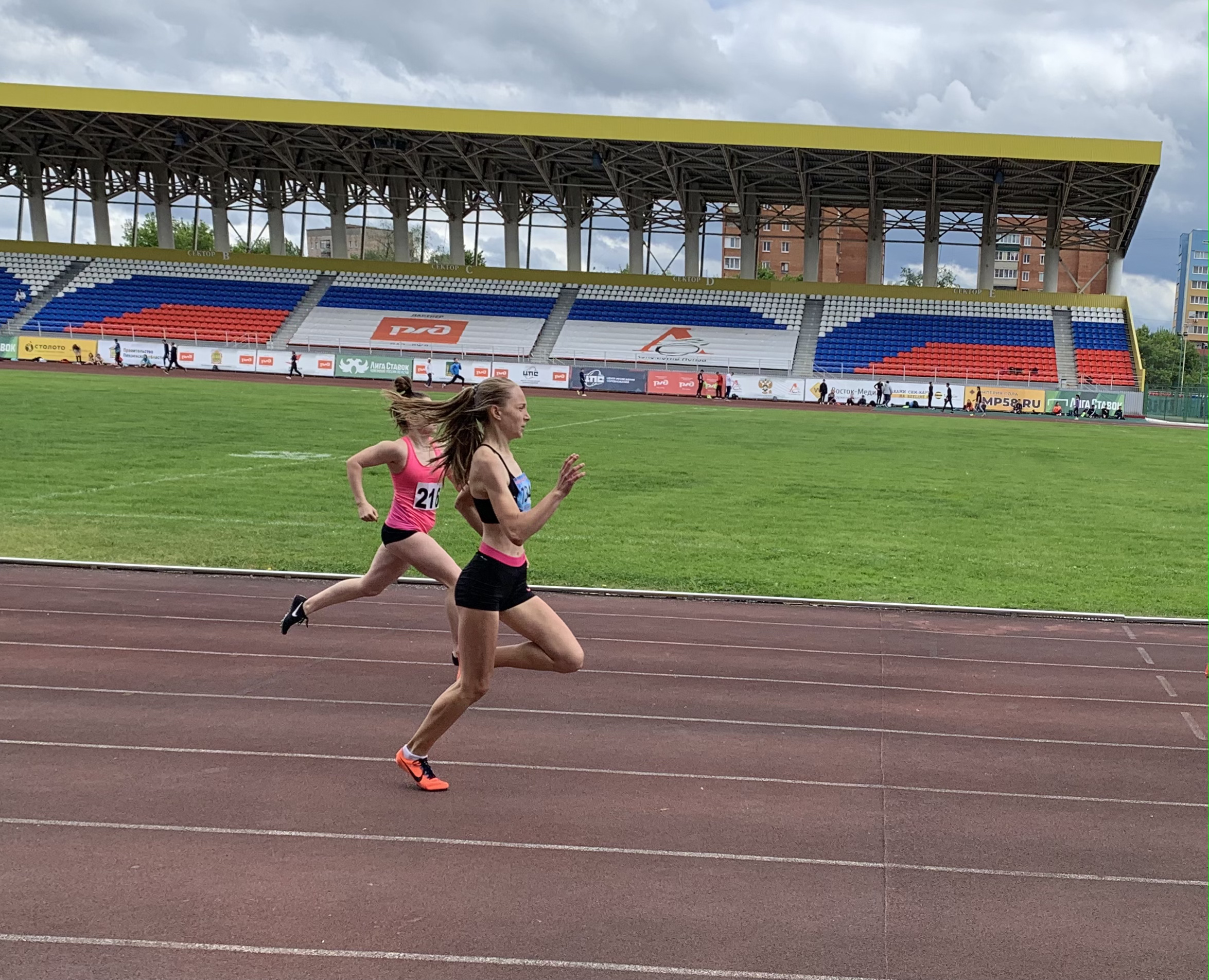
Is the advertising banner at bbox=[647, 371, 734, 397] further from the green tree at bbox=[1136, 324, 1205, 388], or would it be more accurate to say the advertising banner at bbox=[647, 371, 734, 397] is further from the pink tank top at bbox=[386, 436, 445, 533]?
the green tree at bbox=[1136, 324, 1205, 388]

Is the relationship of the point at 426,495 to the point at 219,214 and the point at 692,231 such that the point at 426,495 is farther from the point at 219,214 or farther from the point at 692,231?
the point at 219,214

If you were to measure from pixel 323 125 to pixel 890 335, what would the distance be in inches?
1071

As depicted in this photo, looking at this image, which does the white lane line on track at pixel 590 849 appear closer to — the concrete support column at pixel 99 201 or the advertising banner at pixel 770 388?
the advertising banner at pixel 770 388

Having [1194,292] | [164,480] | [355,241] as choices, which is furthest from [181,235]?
[1194,292]

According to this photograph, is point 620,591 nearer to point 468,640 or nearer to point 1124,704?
point 1124,704

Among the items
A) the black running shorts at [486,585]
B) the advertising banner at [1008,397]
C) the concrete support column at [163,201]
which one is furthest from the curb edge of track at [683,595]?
the concrete support column at [163,201]

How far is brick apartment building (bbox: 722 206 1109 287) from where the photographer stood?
5750 centimetres

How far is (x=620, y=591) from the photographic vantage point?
1091 cm

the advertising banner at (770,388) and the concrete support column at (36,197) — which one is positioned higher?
the concrete support column at (36,197)

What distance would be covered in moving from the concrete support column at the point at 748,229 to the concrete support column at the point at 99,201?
3267 centimetres

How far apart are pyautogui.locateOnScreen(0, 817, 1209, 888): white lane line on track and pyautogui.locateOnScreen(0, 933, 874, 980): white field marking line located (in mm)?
956

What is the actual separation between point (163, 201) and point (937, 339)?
130 ft

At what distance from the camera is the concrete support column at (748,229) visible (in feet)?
184

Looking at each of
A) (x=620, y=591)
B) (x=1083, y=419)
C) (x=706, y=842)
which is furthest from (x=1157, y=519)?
(x=1083, y=419)
